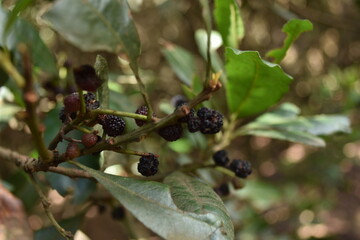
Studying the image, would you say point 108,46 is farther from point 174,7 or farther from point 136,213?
point 174,7

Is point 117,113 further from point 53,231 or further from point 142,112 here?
point 53,231

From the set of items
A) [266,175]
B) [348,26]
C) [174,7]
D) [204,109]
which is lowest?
[266,175]

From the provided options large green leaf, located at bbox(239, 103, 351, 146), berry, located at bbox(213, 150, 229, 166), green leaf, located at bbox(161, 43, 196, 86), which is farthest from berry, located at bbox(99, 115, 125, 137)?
green leaf, located at bbox(161, 43, 196, 86)

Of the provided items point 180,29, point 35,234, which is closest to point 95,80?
point 35,234

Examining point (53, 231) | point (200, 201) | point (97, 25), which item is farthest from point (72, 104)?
point (53, 231)

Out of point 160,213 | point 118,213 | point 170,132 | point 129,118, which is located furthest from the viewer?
point 118,213

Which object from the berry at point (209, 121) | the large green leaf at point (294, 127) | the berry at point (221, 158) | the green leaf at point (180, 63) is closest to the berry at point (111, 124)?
the berry at point (209, 121)

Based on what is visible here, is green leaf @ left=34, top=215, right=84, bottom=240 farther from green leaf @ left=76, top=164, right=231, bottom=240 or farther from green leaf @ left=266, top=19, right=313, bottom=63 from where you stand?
green leaf @ left=266, top=19, right=313, bottom=63
